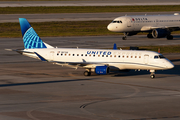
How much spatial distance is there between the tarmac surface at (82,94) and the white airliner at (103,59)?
1.49 meters

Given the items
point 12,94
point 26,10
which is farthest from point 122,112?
point 26,10

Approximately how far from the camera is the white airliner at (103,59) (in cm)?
4428

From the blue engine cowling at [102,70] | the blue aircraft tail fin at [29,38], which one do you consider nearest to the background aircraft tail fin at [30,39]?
the blue aircraft tail fin at [29,38]

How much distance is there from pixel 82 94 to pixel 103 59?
11123 mm

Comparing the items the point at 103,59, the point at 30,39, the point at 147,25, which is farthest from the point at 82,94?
the point at 147,25

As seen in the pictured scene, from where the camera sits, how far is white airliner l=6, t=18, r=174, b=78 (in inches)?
1743

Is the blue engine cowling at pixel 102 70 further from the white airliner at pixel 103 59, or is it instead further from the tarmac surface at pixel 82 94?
the tarmac surface at pixel 82 94

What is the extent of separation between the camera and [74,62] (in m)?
45.4

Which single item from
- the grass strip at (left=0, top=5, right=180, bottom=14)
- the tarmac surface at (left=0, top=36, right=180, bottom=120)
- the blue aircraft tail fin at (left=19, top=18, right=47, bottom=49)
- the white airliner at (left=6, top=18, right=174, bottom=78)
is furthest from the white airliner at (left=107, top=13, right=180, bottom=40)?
the grass strip at (left=0, top=5, right=180, bottom=14)

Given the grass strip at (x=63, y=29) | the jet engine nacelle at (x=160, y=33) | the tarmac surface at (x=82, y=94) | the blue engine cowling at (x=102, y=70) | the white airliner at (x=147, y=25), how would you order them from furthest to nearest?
1. the grass strip at (x=63, y=29)
2. the white airliner at (x=147, y=25)
3. the jet engine nacelle at (x=160, y=33)
4. the blue engine cowling at (x=102, y=70)
5. the tarmac surface at (x=82, y=94)

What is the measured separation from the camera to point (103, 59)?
1804 inches

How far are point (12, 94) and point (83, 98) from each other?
731cm

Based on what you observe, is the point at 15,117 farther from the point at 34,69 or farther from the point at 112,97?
the point at 34,69

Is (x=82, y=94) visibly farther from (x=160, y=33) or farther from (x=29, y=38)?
(x=160, y=33)
